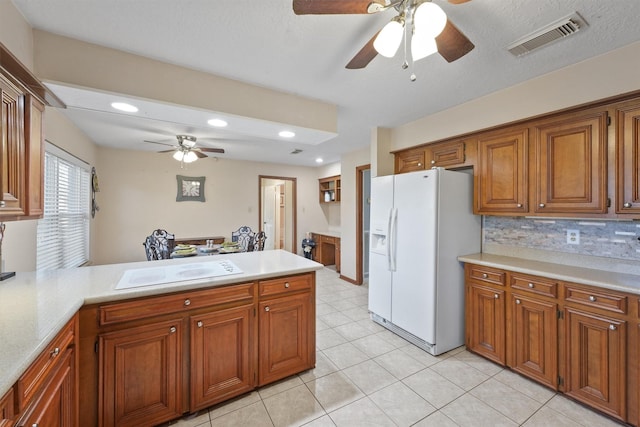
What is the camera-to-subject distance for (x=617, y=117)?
185cm

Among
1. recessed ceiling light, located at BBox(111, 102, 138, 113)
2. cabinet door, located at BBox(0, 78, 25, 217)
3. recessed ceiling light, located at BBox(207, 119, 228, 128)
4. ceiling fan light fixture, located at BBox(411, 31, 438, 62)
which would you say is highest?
recessed ceiling light, located at BBox(207, 119, 228, 128)

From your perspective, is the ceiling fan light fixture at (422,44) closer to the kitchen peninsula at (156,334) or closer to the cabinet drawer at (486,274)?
the kitchen peninsula at (156,334)

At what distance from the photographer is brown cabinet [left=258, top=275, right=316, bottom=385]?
1.95 m

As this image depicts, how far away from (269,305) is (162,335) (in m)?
0.69

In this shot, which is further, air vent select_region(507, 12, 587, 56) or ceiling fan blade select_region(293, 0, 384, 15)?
air vent select_region(507, 12, 587, 56)

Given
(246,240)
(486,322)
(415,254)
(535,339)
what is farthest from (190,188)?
(535,339)

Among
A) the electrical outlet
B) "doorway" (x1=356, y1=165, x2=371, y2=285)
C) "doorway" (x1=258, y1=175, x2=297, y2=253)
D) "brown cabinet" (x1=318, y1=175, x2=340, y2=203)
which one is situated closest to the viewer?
the electrical outlet

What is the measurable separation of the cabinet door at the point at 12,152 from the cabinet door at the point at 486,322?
3.32 metres

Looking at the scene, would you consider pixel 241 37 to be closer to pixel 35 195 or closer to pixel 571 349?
pixel 35 195

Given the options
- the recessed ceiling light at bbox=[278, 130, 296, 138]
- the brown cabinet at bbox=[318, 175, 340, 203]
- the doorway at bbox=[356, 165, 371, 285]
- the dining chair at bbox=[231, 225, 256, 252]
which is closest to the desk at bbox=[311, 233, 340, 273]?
the brown cabinet at bbox=[318, 175, 340, 203]

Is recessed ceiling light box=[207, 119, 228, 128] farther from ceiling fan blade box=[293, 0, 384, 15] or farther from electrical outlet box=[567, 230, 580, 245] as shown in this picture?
electrical outlet box=[567, 230, 580, 245]

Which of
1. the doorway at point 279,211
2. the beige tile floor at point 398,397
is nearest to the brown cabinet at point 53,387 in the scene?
the beige tile floor at point 398,397

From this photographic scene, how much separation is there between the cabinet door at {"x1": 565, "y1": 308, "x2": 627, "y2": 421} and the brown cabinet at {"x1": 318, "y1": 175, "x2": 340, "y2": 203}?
4552 millimetres

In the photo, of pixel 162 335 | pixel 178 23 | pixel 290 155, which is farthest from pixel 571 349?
pixel 290 155
